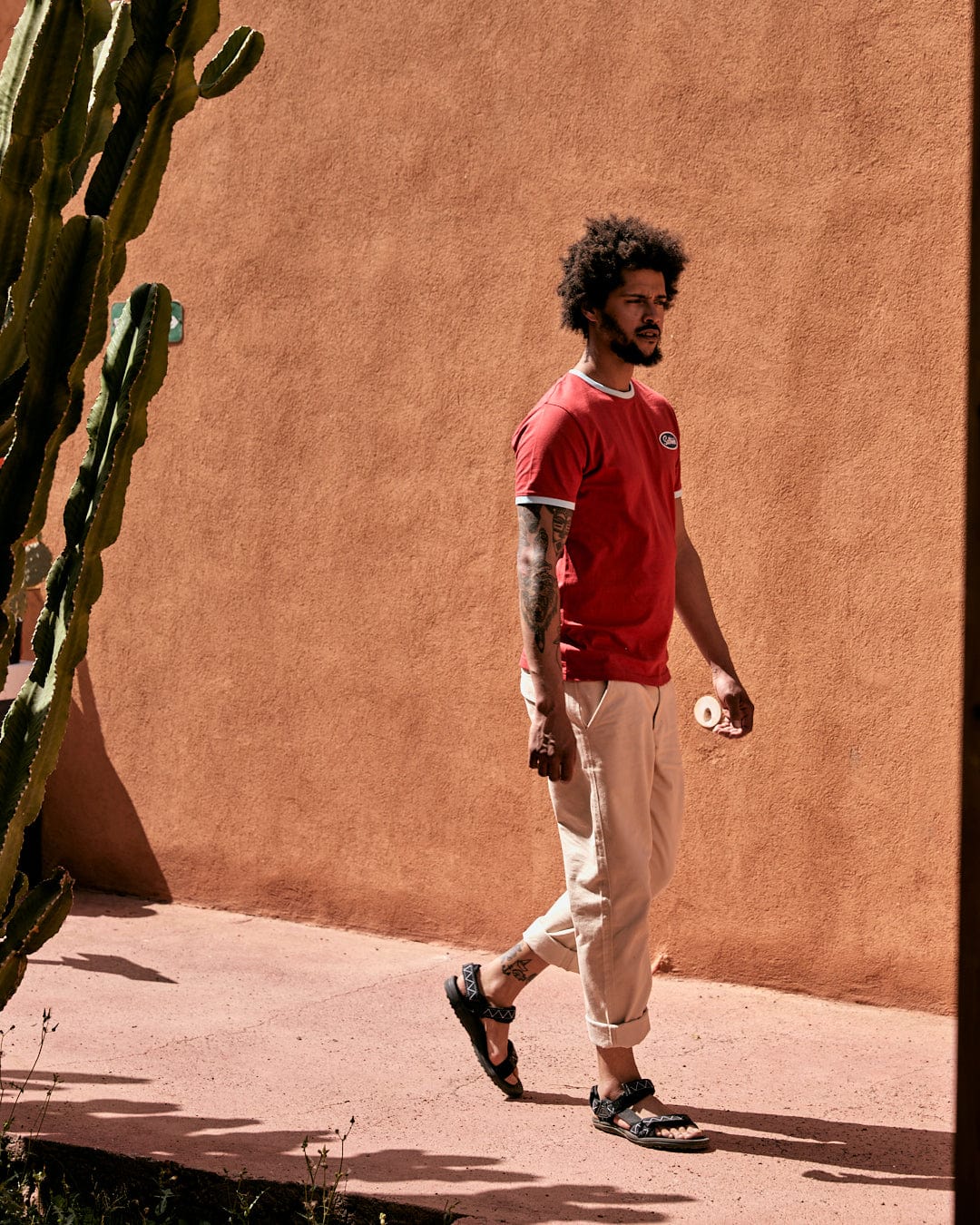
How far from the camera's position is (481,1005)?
3941 mm

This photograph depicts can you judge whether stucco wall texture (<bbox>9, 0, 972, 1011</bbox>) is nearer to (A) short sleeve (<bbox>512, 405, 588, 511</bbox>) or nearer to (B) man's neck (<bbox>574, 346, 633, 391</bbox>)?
(B) man's neck (<bbox>574, 346, 633, 391</bbox>)

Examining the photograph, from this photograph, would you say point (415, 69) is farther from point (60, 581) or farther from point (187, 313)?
point (60, 581)

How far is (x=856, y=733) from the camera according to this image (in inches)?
183

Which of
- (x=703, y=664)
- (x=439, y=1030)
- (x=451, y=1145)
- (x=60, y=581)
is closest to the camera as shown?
(x=60, y=581)

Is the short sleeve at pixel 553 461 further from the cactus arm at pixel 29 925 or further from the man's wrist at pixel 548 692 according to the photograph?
the cactus arm at pixel 29 925

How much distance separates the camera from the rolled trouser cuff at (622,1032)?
3.56 m

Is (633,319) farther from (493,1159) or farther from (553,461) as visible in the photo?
(493,1159)

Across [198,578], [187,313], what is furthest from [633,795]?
[187,313]

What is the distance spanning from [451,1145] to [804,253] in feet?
9.29

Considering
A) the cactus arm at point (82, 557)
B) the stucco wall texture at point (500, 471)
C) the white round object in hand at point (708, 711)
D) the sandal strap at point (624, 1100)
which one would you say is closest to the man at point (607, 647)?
the sandal strap at point (624, 1100)

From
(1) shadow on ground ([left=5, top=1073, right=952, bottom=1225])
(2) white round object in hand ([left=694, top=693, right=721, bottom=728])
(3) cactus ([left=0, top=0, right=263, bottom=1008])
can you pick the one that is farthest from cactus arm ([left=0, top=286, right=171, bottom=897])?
(2) white round object in hand ([left=694, top=693, right=721, bottom=728])

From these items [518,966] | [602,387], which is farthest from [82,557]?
[518,966]

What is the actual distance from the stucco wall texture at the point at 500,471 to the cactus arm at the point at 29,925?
2501 millimetres

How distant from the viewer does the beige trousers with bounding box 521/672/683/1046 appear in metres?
3.58
